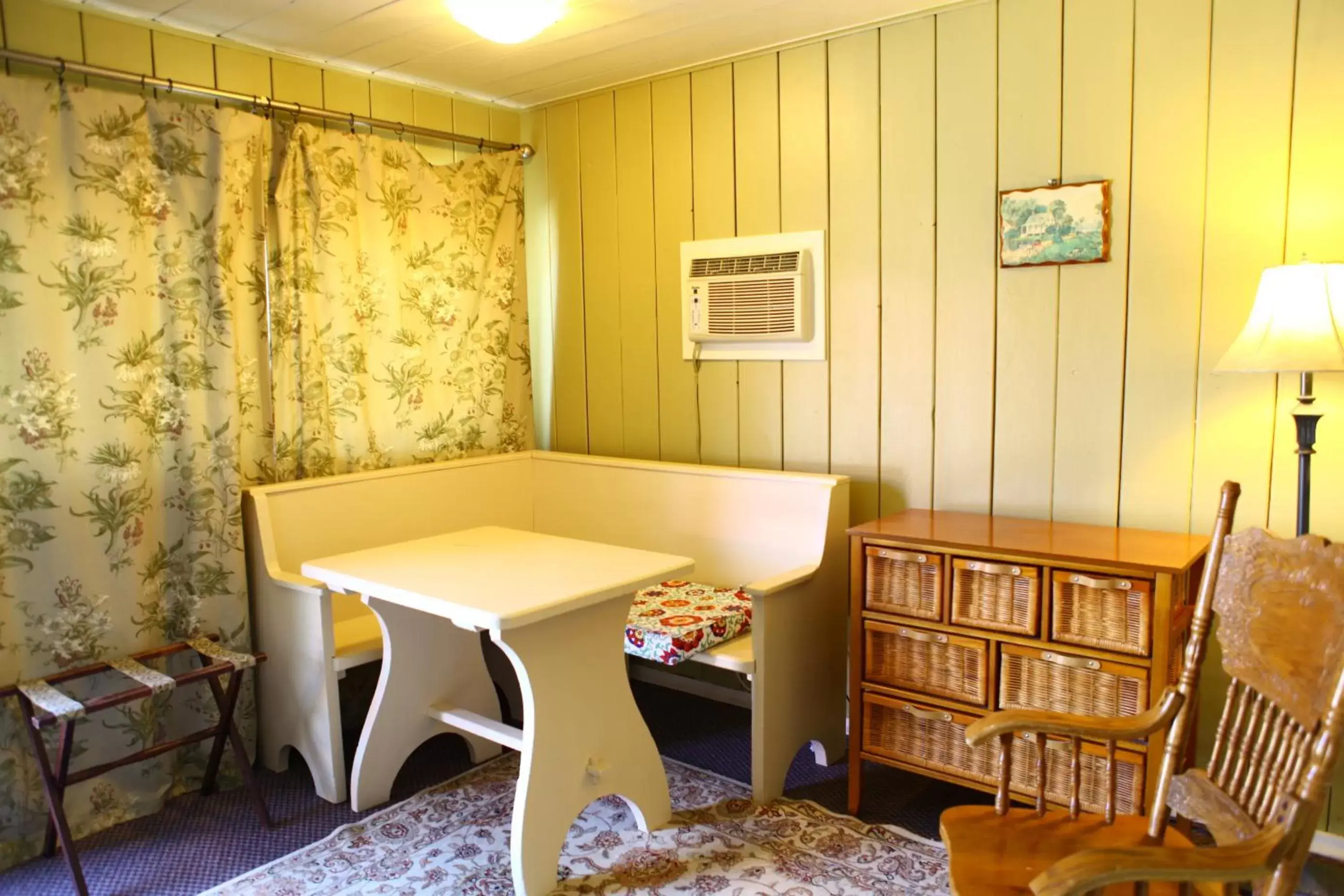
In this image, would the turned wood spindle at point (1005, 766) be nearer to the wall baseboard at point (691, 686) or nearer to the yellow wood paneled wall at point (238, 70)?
the wall baseboard at point (691, 686)

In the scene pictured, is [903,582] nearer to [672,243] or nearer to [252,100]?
[672,243]

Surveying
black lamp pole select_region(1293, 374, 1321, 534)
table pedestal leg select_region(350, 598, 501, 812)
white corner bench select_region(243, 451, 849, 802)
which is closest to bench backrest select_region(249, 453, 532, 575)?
white corner bench select_region(243, 451, 849, 802)

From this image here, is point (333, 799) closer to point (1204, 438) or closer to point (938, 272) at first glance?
point (938, 272)

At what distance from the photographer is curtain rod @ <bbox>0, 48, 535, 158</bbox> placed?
2.55 metres

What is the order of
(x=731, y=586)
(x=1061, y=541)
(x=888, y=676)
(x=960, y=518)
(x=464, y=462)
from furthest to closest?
(x=464, y=462)
(x=731, y=586)
(x=960, y=518)
(x=888, y=676)
(x=1061, y=541)

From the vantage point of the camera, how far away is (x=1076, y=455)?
8.78 feet

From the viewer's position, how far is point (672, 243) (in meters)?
3.47

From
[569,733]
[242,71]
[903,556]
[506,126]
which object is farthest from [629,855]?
[506,126]

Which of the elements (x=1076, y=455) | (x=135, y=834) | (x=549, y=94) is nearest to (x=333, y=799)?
(x=135, y=834)

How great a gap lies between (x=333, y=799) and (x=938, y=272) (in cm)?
238

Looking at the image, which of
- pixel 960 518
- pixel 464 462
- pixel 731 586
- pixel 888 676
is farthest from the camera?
pixel 464 462

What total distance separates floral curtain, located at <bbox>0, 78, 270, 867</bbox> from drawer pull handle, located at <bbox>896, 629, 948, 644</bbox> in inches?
78.1

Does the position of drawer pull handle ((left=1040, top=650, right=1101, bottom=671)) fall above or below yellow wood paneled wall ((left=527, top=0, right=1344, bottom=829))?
below

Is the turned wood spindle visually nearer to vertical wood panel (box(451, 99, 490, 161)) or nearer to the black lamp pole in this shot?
the black lamp pole
